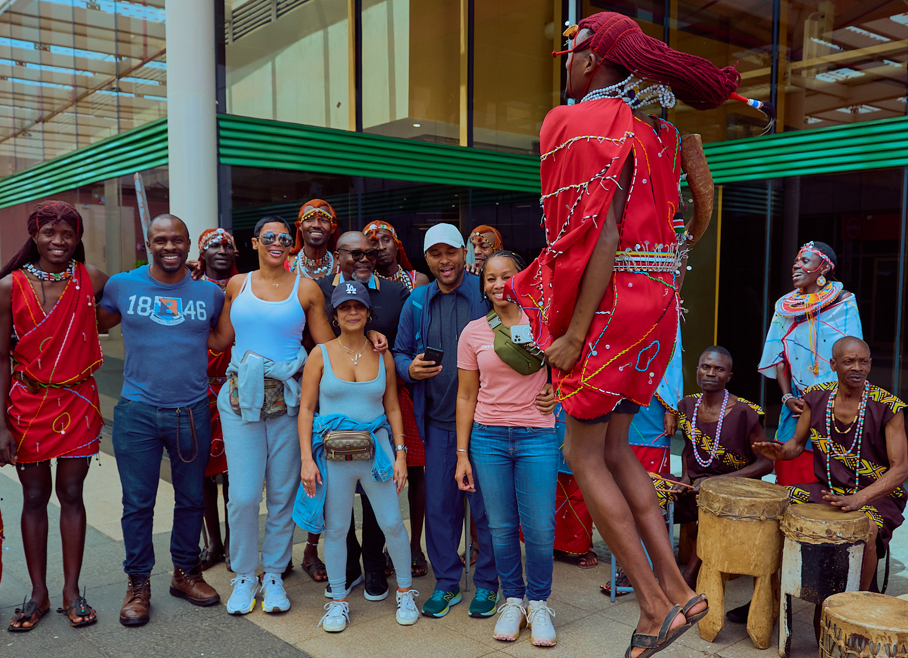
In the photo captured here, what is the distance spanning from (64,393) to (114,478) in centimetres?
367

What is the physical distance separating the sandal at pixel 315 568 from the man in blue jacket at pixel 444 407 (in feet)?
2.80

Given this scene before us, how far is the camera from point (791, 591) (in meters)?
3.64

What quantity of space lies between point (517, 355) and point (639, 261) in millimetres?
1549

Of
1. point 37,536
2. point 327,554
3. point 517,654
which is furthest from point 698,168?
point 37,536

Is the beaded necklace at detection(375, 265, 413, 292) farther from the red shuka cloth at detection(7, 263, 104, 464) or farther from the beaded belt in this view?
the beaded belt

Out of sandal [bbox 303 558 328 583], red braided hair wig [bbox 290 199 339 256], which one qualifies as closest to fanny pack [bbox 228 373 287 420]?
sandal [bbox 303 558 328 583]

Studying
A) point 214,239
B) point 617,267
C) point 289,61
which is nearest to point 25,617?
point 214,239

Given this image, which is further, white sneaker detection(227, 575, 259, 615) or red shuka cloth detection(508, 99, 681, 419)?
white sneaker detection(227, 575, 259, 615)

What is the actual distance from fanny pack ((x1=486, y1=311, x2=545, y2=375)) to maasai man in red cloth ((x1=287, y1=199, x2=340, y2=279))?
1.72 meters

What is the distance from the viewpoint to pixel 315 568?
15.7 feet

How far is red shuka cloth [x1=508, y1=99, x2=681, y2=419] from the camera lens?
7.75 feet

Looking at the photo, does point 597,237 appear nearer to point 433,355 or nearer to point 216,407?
point 433,355

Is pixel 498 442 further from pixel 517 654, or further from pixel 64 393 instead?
pixel 64 393

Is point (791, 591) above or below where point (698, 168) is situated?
below
